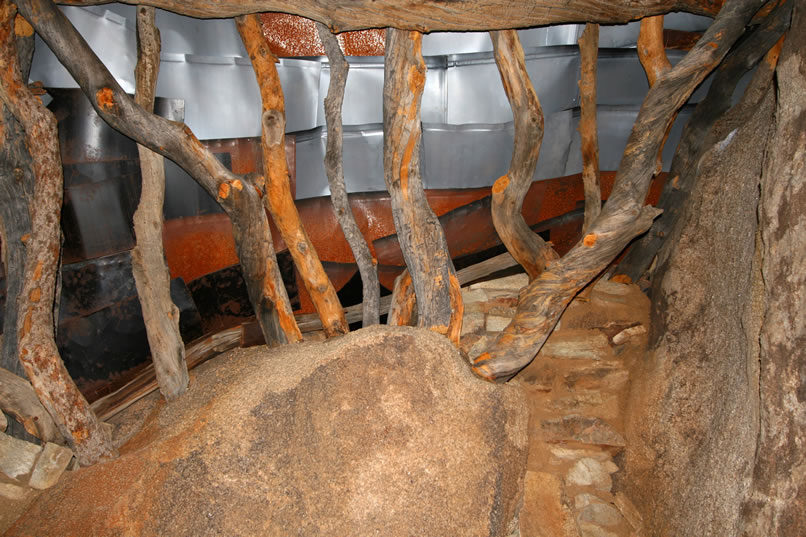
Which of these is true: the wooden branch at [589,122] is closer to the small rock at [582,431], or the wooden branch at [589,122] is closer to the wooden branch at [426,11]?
the wooden branch at [426,11]

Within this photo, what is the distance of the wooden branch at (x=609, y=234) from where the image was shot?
235 centimetres

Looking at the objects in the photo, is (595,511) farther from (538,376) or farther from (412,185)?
(412,185)

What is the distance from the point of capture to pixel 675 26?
280 centimetres

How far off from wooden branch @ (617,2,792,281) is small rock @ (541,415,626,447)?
0.92 metres

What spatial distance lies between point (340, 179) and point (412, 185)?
17.4 inches

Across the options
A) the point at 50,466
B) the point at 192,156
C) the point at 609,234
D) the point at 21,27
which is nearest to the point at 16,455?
the point at 50,466

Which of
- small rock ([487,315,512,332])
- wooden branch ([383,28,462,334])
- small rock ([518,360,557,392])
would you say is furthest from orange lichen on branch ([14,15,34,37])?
small rock ([518,360,557,392])

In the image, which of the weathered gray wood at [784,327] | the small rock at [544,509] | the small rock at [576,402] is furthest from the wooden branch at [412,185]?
the weathered gray wood at [784,327]

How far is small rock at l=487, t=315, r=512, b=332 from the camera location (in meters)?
2.80

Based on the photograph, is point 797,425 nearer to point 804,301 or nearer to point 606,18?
point 804,301

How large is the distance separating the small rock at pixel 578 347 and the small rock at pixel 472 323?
350mm

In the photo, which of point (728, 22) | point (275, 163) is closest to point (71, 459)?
point (275, 163)

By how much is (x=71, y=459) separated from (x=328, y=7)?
2.13 m

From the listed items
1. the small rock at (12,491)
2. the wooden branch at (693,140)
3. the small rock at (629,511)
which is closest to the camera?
the small rock at (12,491)
